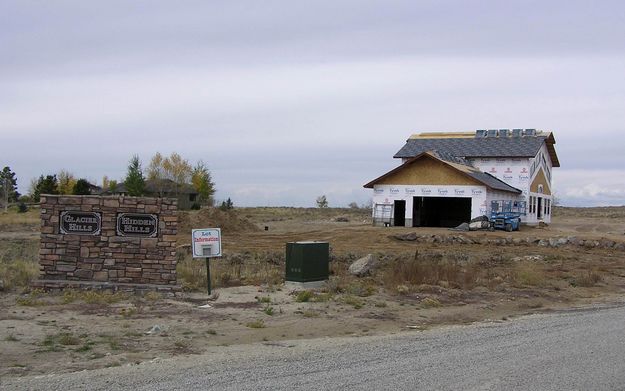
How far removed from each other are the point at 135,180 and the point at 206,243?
64.9m

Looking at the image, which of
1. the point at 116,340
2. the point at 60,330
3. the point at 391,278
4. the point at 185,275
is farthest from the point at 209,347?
the point at 391,278

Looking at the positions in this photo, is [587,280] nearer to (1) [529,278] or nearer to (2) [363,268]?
(1) [529,278]

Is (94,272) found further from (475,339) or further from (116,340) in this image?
(475,339)

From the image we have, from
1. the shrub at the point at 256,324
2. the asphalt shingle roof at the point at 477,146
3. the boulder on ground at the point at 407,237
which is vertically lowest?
the shrub at the point at 256,324

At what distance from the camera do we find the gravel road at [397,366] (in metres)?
8.55

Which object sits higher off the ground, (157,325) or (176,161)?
(176,161)

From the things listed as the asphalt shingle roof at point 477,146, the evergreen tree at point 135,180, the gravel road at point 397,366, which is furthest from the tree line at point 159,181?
the gravel road at point 397,366

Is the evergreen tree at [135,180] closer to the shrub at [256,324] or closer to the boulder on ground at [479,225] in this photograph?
the boulder on ground at [479,225]

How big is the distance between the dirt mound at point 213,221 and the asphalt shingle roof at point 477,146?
14.2m

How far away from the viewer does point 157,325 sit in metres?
12.6

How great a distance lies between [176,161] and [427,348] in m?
84.6

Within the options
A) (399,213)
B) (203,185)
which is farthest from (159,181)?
(399,213)

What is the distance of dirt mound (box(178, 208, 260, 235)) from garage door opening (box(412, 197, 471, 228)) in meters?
13.4

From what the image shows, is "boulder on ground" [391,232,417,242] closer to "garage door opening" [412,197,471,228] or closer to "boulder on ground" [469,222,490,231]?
"boulder on ground" [469,222,490,231]
